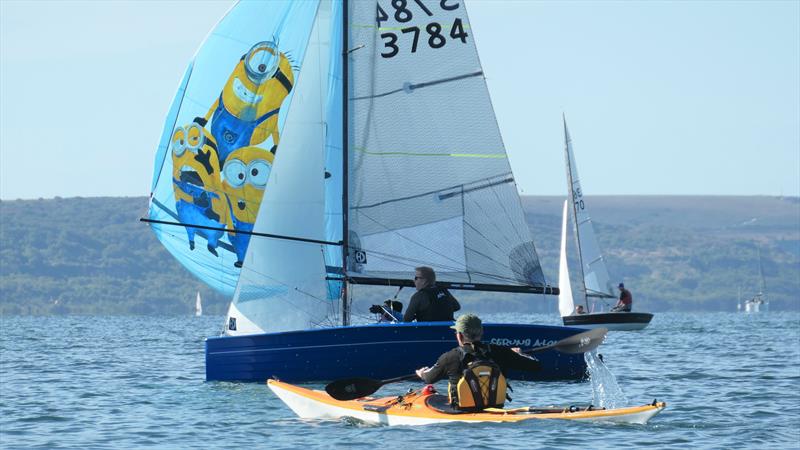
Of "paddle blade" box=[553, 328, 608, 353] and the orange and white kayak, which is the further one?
"paddle blade" box=[553, 328, 608, 353]

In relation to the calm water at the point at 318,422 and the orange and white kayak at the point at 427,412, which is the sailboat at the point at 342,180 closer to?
the calm water at the point at 318,422

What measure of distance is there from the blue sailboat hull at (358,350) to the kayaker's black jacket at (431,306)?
0.27m

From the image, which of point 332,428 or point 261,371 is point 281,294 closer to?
point 261,371

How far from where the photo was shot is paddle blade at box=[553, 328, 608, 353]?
20.9 m

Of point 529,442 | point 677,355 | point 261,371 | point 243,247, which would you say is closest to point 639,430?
point 529,442

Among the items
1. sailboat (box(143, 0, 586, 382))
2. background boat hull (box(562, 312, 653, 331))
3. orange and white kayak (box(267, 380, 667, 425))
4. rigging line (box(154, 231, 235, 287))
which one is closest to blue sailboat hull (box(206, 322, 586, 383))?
sailboat (box(143, 0, 586, 382))

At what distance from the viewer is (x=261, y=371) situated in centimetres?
2589

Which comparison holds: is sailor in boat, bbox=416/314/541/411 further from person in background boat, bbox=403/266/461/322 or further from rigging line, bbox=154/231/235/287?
rigging line, bbox=154/231/235/287

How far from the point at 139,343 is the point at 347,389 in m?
33.8

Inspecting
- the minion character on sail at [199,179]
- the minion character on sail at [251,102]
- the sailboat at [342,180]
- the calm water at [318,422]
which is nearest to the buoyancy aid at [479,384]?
the calm water at [318,422]

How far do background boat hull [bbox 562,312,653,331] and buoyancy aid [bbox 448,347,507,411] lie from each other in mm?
37925

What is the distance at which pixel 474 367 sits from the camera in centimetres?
1820

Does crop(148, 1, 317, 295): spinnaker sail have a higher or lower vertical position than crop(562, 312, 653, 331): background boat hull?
higher

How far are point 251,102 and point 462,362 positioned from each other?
13486mm
